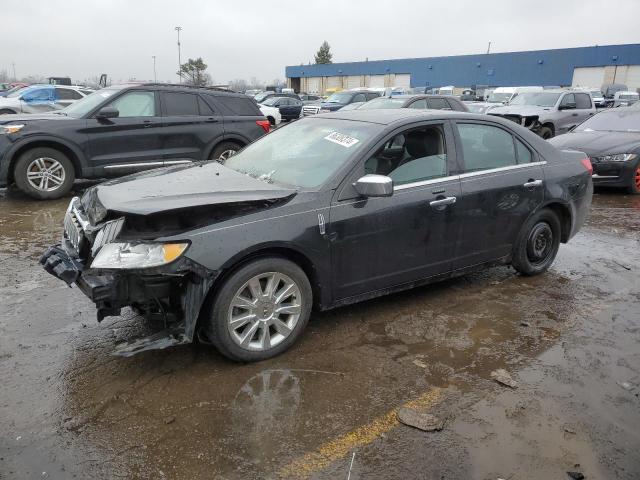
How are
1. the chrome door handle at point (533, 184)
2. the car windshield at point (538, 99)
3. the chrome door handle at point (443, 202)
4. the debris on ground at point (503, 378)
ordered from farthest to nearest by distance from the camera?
the car windshield at point (538, 99) → the chrome door handle at point (533, 184) → the chrome door handle at point (443, 202) → the debris on ground at point (503, 378)

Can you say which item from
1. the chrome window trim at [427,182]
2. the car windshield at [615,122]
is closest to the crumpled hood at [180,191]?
the chrome window trim at [427,182]

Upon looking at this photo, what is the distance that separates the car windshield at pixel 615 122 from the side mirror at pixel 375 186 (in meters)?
8.61

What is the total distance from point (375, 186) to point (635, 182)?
7.95 m

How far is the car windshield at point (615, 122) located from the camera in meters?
10.3

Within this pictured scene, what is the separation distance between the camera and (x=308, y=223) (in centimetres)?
360

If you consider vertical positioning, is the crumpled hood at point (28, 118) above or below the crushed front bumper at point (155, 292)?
above

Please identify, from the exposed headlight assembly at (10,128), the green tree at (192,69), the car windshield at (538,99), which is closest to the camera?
the exposed headlight assembly at (10,128)

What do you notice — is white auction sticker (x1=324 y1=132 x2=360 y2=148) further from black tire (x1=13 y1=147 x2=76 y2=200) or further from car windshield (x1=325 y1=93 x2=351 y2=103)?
car windshield (x1=325 y1=93 x2=351 y2=103)

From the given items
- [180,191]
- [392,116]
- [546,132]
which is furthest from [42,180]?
[546,132]

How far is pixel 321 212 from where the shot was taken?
3666 millimetres

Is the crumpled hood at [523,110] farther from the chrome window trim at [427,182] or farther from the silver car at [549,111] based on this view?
the chrome window trim at [427,182]

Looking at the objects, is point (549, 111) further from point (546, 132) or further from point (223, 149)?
point (223, 149)

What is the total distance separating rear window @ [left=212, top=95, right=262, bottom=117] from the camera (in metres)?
9.59

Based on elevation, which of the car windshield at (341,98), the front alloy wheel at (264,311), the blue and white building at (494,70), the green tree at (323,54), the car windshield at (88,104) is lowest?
the front alloy wheel at (264,311)
